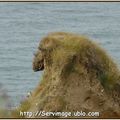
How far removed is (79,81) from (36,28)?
6748mm

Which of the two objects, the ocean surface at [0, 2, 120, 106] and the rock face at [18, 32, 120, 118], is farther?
the ocean surface at [0, 2, 120, 106]

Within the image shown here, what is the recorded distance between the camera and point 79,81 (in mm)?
9305

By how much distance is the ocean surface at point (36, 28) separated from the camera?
1325cm

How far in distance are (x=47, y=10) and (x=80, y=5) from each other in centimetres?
116

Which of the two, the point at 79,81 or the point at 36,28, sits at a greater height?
the point at 79,81

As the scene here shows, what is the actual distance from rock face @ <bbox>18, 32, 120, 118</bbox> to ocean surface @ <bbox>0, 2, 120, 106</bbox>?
2.84 metres

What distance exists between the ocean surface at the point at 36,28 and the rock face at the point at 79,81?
284 centimetres

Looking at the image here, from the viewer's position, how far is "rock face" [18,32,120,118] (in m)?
9.23

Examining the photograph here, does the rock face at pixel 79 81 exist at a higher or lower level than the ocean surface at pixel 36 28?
higher

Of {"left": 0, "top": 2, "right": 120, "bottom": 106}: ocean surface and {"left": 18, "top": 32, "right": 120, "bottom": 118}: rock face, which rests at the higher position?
{"left": 18, "top": 32, "right": 120, "bottom": 118}: rock face

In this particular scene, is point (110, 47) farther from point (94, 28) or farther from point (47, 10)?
point (47, 10)

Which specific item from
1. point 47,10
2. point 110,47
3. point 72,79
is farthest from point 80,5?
point 72,79

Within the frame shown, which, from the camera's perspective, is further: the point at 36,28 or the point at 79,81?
the point at 36,28

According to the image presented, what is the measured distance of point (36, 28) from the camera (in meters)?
15.9
